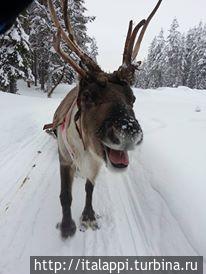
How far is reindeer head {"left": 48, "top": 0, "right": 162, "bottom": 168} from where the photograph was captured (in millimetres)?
2408

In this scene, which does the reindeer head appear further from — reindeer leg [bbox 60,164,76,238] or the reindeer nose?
reindeer leg [bbox 60,164,76,238]

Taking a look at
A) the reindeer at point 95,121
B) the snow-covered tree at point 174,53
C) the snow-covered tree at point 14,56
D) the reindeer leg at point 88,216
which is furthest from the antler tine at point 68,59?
the snow-covered tree at point 174,53

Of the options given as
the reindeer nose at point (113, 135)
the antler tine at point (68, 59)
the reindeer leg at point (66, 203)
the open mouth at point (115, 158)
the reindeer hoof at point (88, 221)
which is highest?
the antler tine at point (68, 59)

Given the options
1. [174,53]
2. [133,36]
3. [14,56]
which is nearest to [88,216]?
[133,36]

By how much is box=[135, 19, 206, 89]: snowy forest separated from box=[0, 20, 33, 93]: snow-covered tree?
3654 centimetres

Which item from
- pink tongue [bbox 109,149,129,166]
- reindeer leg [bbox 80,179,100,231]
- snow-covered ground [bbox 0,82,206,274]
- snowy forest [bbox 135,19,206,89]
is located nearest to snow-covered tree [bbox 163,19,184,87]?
snowy forest [bbox 135,19,206,89]

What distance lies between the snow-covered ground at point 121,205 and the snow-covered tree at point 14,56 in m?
11.4

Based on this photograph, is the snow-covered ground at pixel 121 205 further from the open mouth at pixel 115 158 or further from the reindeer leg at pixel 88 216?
the open mouth at pixel 115 158

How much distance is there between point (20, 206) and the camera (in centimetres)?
437

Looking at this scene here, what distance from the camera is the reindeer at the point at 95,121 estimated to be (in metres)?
2.46

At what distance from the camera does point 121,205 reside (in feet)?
14.8

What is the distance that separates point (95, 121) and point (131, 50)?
112cm

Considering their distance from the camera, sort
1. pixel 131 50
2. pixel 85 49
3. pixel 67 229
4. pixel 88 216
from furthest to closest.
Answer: pixel 85 49 → pixel 88 216 → pixel 67 229 → pixel 131 50

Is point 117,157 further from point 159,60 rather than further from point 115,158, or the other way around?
point 159,60
